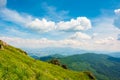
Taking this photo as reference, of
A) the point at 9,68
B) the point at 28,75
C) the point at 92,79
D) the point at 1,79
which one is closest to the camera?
the point at 1,79

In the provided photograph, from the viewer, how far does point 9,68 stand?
85.7 ft

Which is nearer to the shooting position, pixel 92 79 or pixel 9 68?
pixel 9 68

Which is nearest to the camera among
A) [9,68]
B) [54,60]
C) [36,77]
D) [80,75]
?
[9,68]

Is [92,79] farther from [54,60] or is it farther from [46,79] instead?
[46,79]

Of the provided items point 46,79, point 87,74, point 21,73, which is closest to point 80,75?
point 87,74

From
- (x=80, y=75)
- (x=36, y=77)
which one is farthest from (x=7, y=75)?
(x=80, y=75)

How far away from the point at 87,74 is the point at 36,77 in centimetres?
6845

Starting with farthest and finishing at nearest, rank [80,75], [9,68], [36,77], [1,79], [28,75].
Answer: [80,75] < [36,77] < [28,75] < [9,68] < [1,79]

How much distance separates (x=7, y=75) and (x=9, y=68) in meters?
3.01

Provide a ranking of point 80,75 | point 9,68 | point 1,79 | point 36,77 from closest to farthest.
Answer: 1. point 1,79
2. point 9,68
3. point 36,77
4. point 80,75

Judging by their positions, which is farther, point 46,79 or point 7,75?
point 46,79

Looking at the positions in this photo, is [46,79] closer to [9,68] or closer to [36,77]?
[36,77]

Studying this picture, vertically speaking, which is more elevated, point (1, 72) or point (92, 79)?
point (1, 72)

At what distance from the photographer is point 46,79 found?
31516 millimetres
